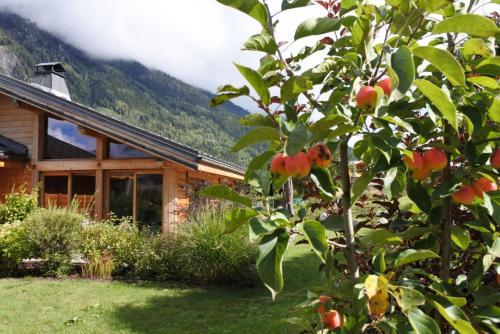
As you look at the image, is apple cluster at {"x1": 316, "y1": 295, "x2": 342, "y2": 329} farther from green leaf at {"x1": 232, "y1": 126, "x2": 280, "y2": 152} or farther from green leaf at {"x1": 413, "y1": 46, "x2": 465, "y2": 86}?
green leaf at {"x1": 413, "y1": 46, "x2": 465, "y2": 86}

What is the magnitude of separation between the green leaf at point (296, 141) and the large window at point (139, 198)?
11539 mm

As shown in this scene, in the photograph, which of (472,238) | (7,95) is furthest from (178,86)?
(472,238)

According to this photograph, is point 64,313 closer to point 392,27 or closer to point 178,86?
point 392,27

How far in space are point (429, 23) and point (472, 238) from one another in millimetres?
1047

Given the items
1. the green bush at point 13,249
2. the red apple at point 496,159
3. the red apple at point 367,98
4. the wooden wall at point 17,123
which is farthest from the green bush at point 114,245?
the red apple at point 367,98

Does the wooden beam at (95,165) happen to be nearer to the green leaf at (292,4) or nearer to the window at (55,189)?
the window at (55,189)

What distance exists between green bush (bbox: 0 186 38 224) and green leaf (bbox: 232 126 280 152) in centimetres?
1118

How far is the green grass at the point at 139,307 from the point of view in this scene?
582 cm

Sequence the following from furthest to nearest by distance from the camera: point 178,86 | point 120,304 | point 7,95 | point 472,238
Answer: point 178,86 → point 7,95 → point 120,304 → point 472,238

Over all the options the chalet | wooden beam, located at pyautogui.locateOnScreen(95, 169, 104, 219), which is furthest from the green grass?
wooden beam, located at pyautogui.locateOnScreen(95, 169, 104, 219)

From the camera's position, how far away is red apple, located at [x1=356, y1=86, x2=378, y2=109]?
1.07m

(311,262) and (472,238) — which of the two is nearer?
(472,238)

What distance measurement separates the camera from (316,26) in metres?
1.36

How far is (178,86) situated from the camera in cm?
15650
